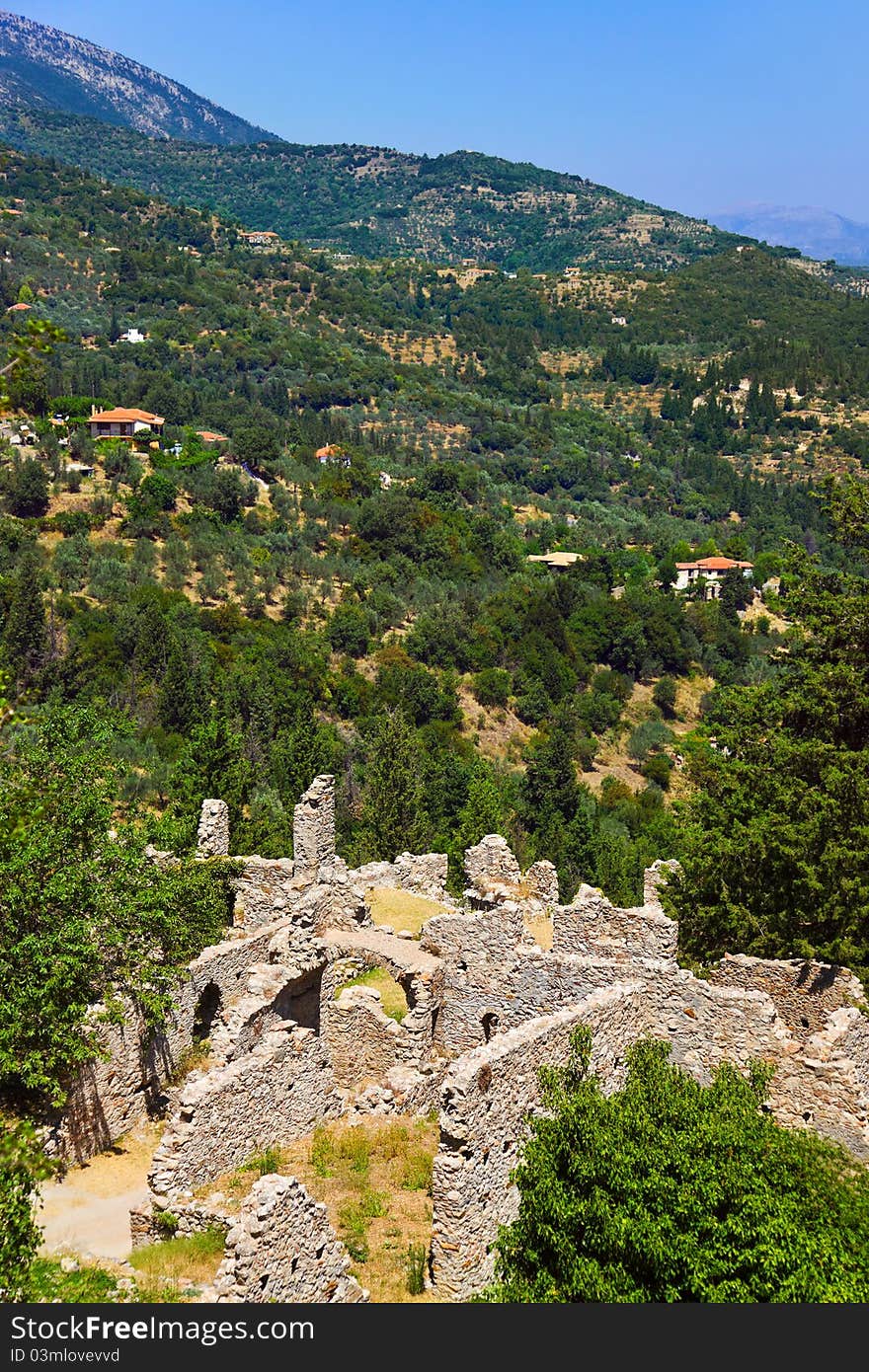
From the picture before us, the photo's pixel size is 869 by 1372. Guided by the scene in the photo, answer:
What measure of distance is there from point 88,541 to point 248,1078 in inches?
2284

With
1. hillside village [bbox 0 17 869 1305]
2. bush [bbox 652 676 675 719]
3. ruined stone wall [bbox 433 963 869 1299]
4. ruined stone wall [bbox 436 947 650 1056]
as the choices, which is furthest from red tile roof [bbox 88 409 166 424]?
ruined stone wall [bbox 433 963 869 1299]

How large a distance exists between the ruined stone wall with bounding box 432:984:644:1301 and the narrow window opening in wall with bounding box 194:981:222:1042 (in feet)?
21.4

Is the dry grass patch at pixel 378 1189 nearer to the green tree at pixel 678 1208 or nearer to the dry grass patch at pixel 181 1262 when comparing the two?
the green tree at pixel 678 1208

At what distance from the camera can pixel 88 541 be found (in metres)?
65.3

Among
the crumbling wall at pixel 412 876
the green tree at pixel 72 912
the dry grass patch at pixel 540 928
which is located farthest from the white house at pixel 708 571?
the green tree at pixel 72 912

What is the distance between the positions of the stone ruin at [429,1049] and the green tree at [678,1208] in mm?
713

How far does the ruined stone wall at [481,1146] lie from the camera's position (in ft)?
33.3

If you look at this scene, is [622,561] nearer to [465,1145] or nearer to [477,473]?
[477,473]

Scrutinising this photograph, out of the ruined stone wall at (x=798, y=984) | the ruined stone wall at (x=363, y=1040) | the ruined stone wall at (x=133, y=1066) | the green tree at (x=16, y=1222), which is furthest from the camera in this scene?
the ruined stone wall at (x=363, y=1040)

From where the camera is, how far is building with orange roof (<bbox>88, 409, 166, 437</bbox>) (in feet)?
287

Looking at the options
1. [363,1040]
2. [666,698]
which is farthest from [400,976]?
[666,698]

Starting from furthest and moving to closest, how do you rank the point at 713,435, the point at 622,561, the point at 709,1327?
the point at 713,435 → the point at 622,561 → the point at 709,1327

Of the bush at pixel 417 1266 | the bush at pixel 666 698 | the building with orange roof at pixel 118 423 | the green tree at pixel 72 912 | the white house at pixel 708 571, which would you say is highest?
the building with orange roof at pixel 118 423

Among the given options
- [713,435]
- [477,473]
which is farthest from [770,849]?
[713,435]
